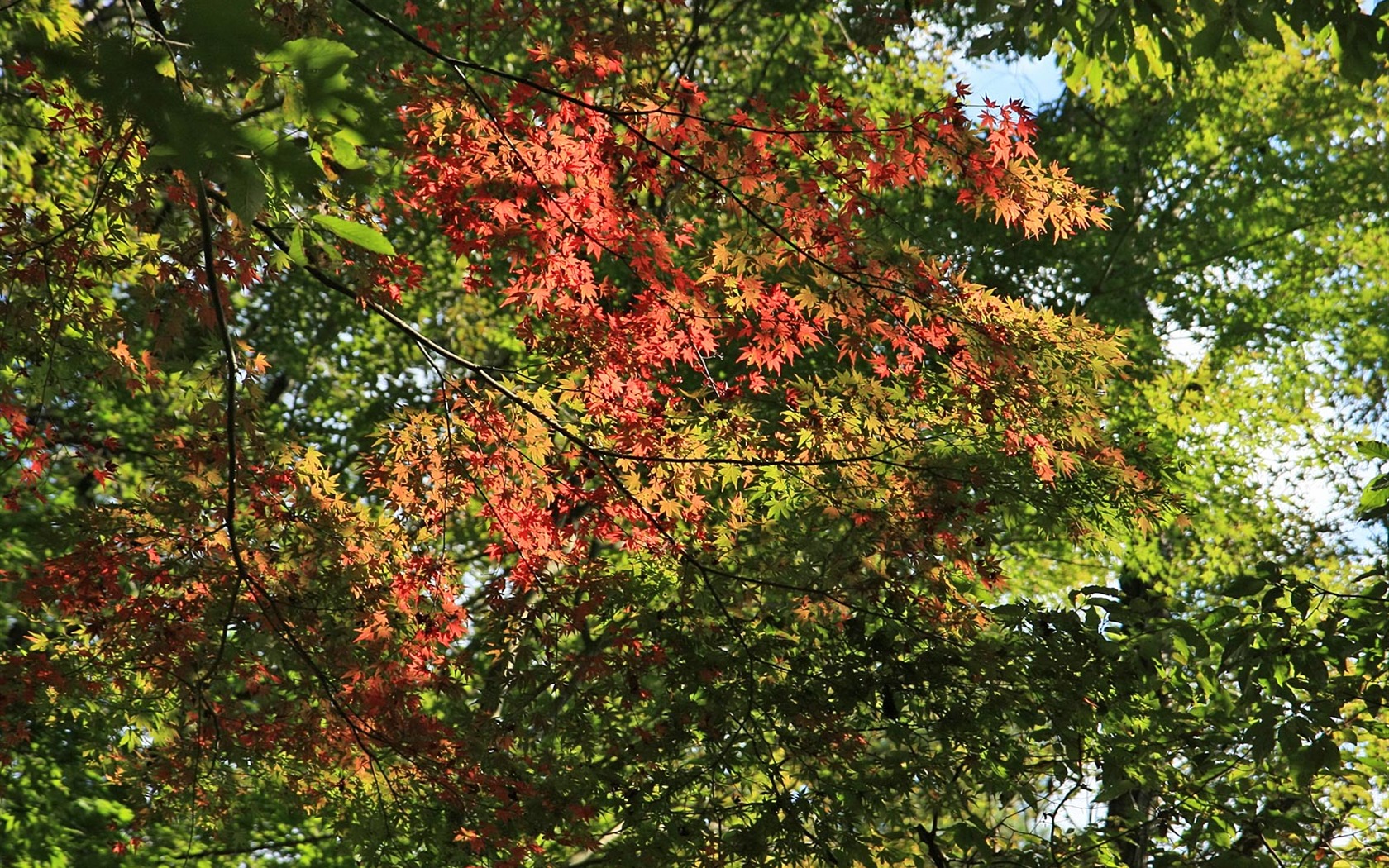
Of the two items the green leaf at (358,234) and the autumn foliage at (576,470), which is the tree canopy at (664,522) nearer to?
the autumn foliage at (576,470)

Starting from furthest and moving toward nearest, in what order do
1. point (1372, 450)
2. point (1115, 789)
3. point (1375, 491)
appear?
point (1115, 789) < point (1375, 491) < point (1372, 450)

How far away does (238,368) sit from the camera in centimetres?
484

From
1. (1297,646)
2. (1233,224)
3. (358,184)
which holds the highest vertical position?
(1233,224)

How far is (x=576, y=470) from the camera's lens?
5.53m

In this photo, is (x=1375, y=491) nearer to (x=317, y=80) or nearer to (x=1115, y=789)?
(x=1115, y=789)

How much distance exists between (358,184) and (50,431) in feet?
14.2

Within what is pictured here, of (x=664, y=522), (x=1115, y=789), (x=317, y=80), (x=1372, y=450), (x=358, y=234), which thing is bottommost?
(x=358, y=234)

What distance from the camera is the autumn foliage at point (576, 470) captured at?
15.4 ft

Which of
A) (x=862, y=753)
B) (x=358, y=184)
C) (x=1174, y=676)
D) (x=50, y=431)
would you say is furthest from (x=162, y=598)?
(x=1174, y=676)

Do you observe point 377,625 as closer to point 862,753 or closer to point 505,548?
point 505,548

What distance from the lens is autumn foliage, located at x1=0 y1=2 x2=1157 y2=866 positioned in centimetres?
469

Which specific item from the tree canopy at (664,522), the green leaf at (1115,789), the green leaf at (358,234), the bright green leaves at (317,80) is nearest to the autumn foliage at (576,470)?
the tree canopy at (664,522)

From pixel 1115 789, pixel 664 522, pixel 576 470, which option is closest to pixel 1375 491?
pixel 1115 789

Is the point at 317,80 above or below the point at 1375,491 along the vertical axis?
below
